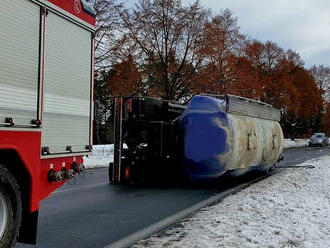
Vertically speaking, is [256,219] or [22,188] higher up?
[22,188]

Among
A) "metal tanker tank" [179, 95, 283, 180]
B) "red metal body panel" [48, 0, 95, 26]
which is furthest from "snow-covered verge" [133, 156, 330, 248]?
"red metal body panel" [48, 0, 95, 26]

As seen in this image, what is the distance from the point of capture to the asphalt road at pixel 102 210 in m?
7.38

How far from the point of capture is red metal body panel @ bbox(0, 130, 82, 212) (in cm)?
486

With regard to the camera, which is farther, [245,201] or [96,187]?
[96,187]

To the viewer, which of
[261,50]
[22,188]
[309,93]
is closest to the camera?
[22,188]

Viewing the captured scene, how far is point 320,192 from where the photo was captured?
40.8ft

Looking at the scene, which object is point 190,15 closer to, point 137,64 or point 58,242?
point 137,64

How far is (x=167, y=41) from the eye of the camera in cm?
3291

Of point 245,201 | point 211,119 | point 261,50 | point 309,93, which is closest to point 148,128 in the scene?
point 211,119

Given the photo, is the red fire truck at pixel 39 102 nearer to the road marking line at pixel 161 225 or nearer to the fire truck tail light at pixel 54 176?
the fire truck tail light at pixel 54 176

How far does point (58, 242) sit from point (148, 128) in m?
7.10

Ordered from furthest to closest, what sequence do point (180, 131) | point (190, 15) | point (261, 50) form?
point (261, 50) → point (190, 15) → point (180, 131)

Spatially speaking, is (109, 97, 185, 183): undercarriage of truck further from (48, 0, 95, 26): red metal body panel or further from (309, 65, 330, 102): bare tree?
(309, 65, 330, 102): bare tree

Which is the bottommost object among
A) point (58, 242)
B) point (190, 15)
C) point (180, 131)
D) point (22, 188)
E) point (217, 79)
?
point (58, 242)
